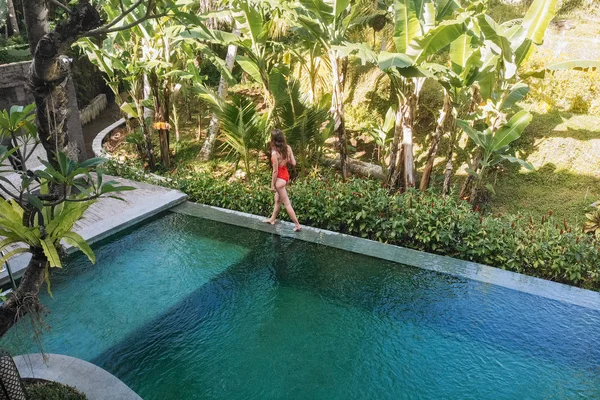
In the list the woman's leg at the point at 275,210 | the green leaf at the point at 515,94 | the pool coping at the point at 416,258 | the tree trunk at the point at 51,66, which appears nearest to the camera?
the tree trunk at the point at 51,66

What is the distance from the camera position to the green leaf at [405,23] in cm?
628

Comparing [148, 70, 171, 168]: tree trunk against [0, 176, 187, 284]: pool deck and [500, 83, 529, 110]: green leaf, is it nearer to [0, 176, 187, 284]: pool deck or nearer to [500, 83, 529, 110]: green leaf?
[0, 176, 187, 284]: pool deck

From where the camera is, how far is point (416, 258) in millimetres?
6008

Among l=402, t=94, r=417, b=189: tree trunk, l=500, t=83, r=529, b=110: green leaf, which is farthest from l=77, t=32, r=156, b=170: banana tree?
l=500, t=83, r=529, b=110: green leaf

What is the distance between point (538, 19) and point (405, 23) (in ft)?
5.56

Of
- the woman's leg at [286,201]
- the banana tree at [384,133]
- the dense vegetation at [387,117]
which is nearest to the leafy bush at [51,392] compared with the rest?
the dense vegetation at [387,117]

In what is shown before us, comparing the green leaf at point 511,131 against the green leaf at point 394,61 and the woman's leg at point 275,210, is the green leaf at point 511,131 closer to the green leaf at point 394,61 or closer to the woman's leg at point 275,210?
the green leaf at point 394,61

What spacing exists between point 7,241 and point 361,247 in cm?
443

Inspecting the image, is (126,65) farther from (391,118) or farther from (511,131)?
(511,131)

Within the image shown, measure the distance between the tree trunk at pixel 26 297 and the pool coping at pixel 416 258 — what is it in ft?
13.3

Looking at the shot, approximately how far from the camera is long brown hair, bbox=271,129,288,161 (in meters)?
6.50

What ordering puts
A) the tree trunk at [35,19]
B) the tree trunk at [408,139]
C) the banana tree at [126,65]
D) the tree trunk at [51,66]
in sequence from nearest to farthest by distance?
1. the tree trunk at [51,66]
2. the tree trunk at [35,19]
3. the tree trunk at [408,139]
4. the banana tree at [126,65]

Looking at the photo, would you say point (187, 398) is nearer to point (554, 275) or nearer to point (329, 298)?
point (329, 298)

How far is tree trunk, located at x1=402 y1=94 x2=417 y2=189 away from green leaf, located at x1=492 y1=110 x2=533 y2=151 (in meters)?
1.34
